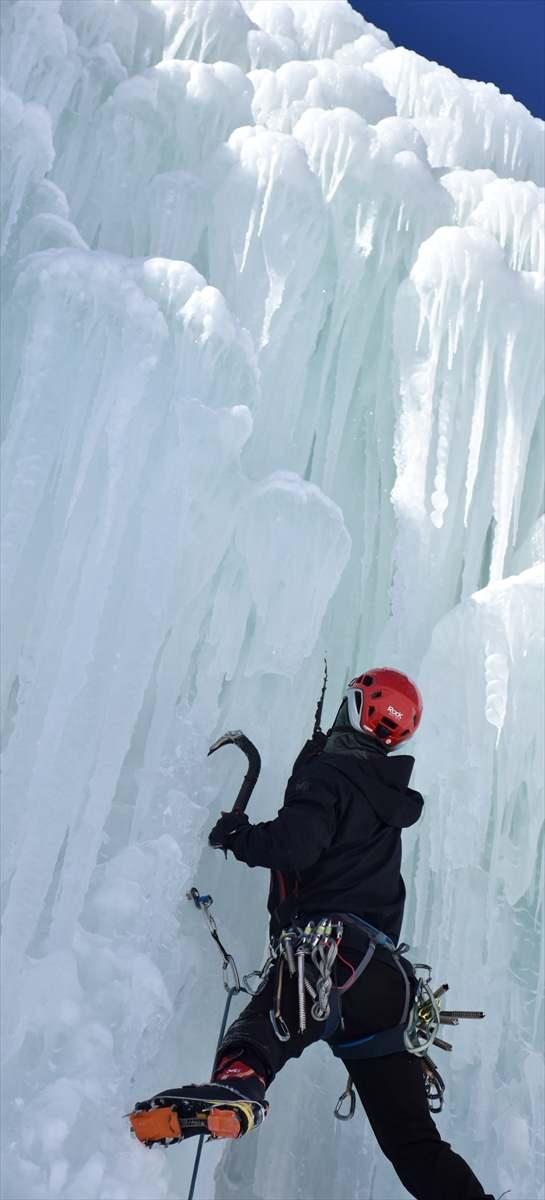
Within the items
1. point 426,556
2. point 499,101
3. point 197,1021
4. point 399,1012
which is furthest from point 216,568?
point 499,101

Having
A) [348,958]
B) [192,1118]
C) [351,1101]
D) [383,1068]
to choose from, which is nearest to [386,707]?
[348,958]

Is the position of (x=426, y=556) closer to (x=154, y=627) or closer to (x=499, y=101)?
(x=154, y=627)

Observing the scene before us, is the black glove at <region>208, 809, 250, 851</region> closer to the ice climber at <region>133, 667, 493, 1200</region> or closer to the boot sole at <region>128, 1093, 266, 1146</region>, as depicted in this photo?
the ice climber at <region>133, 667, 493, 1200</region>

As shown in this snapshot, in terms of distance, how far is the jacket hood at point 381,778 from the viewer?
3.40 meters

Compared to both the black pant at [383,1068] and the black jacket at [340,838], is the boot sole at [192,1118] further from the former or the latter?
the black jacket at [340,838]

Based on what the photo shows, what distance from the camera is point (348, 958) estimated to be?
320 cm

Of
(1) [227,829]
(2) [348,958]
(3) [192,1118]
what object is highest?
(1) [227,829]

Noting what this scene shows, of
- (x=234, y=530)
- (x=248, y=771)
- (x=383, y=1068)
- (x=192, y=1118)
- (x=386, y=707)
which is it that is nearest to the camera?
(x=192, y=1118)

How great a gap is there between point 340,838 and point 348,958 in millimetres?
344

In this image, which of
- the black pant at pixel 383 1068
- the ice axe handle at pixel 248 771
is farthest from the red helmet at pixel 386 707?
the black pant at pixel 383 1068

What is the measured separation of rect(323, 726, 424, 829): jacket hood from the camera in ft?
11.2

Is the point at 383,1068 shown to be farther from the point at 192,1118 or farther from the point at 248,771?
the point at 248,771

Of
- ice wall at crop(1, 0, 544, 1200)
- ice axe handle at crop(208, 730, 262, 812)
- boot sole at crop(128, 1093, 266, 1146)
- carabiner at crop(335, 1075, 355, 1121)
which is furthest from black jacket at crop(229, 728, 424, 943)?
ice wall at crop(1, 0, 544, 1200)

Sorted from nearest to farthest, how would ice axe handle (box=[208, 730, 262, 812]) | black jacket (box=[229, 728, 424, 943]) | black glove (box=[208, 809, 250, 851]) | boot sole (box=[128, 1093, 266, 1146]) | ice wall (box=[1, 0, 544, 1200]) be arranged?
boot sole (box=[128, 1093, 266, 1146]) < black jacket (box=[229, 728, 424, 943]) < black glove (box=[208, 809, 250, 851]) < ice axe handle (box=[208, 730, 262, 812]) < ice wall (box=[1, 0, 544, 1200])
